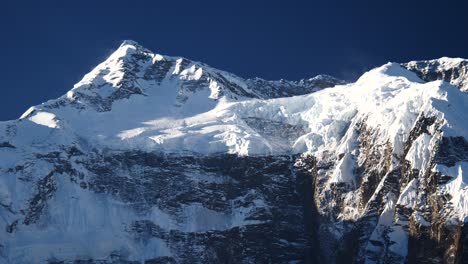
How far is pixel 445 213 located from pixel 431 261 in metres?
7.41

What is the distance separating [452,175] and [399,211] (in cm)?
972

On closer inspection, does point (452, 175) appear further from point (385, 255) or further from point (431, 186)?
point (385, 255)

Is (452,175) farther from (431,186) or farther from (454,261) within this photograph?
(454,261)

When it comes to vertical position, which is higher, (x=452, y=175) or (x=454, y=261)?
(x=452, y=175)

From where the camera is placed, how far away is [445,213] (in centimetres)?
19388

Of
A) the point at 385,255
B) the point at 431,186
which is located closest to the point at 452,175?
the point at 431,186

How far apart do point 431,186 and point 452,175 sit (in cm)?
361

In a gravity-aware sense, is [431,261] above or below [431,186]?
below

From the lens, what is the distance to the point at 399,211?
→ 656 feet

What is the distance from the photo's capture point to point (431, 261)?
633 feet

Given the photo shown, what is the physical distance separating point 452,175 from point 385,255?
15.9m

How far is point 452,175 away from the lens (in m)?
199

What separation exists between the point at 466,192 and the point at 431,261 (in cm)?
1142

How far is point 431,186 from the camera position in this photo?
19912 centimetres
